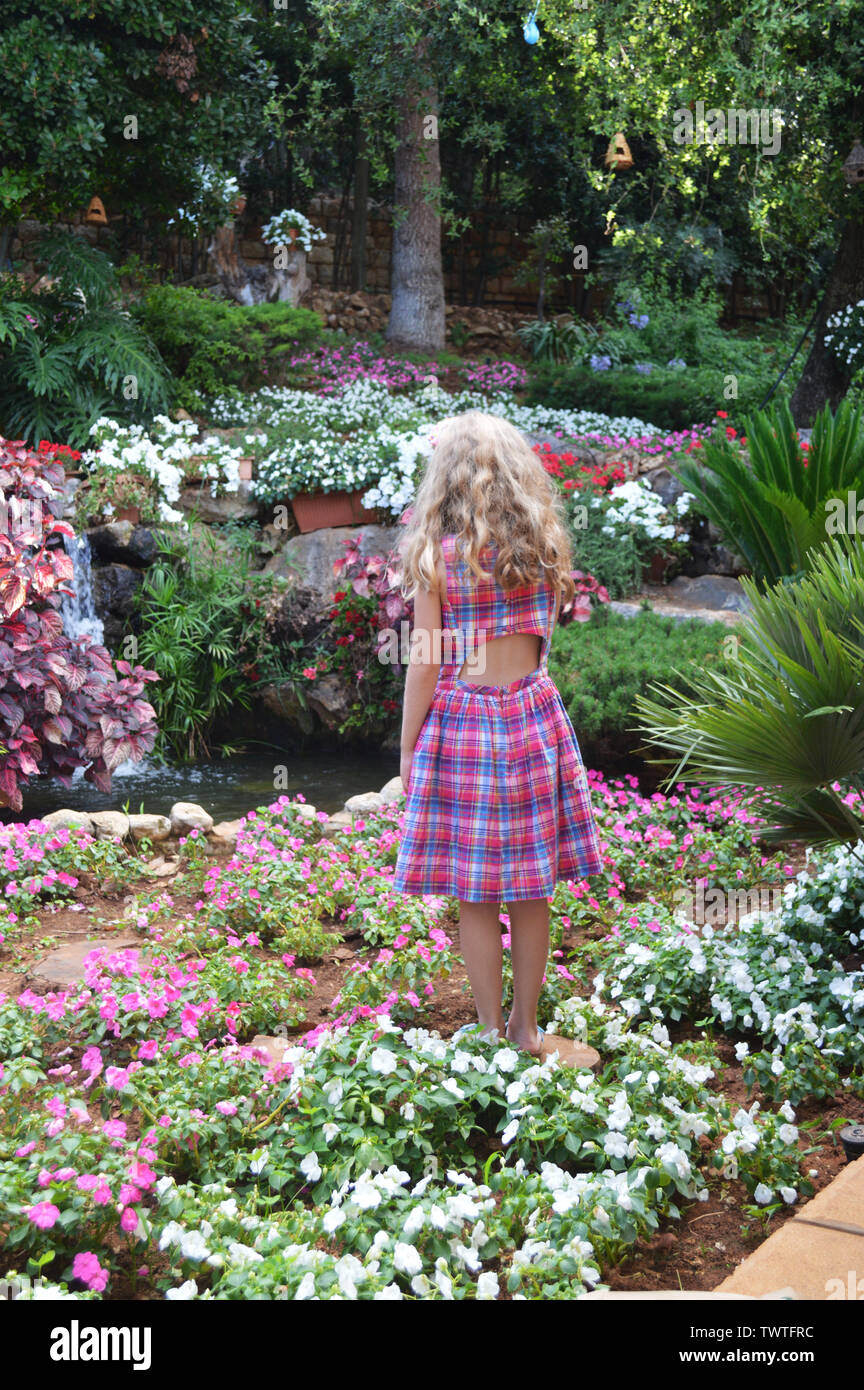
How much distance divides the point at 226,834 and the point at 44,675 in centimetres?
112

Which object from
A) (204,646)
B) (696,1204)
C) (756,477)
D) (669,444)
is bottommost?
(696,1204)

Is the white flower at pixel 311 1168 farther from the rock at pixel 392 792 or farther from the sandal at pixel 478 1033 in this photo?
the rock at pixel 392 792

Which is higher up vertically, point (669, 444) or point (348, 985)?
point (669, 444)

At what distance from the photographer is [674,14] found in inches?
360

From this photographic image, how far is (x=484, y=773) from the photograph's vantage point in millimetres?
2762

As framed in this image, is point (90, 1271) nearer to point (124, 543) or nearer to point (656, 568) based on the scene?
point (124, 543)

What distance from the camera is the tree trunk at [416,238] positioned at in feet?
40.0

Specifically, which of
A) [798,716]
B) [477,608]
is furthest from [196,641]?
[798,716]

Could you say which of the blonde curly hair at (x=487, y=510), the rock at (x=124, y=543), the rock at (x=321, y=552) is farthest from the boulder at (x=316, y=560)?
the blonde curly hair at (x=487, y=510)

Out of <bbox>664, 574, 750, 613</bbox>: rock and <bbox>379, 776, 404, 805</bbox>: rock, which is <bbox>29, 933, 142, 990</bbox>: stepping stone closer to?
<bbox>379, 776, 404, 805</bbox>: rock

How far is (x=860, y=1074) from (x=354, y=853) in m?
2.17

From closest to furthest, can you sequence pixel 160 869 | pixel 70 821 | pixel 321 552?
pixel 160 869 → pixel 70 821 → pixel 321 552

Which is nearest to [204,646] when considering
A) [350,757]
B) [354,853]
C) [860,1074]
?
[350,757]
